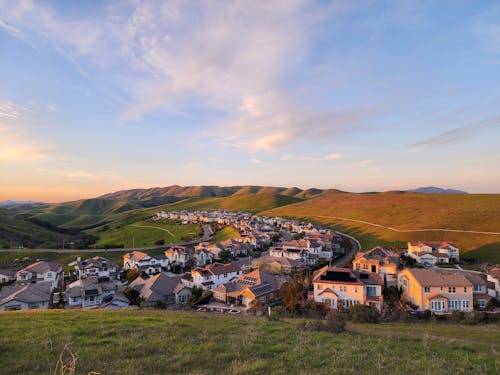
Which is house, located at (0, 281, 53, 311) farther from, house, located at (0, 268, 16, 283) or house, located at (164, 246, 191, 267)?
house, located at (164, 246, 191, 267)

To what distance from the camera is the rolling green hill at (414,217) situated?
72.8 meters

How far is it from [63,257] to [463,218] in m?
114

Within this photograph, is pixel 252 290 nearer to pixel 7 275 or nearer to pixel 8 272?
pixel 7 275

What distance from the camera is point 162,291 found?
4219cm

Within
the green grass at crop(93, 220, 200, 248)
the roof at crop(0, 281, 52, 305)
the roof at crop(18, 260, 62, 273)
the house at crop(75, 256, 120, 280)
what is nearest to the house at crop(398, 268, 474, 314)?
the roof at crop(0, 281, 52, 305)

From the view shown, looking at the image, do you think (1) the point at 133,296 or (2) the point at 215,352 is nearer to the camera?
(2) the point at 215,352

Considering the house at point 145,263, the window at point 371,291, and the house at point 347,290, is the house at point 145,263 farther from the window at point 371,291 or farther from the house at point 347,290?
the window at point 371,291

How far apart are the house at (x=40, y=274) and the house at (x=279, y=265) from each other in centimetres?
3923

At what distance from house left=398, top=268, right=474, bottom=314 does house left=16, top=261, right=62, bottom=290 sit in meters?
60.0

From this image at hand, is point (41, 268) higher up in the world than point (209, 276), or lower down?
higher up

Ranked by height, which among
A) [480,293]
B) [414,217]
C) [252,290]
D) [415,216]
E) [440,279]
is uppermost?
[415,216]

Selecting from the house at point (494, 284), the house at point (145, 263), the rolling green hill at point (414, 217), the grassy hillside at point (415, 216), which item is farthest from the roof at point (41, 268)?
the house at point (494, 284)

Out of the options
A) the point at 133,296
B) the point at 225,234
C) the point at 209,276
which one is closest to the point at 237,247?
the point at 209,276

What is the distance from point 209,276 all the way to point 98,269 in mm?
24892
